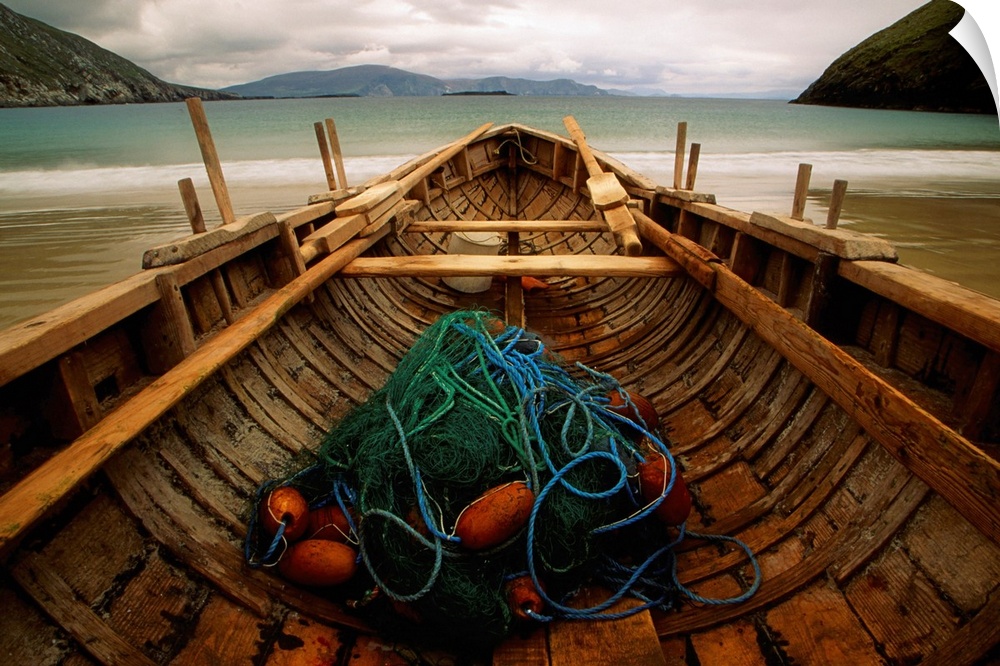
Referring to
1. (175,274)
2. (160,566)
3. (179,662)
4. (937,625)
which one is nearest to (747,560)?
(937,625)

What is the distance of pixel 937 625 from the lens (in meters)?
1.52

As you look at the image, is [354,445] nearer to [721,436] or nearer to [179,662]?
[179,662]

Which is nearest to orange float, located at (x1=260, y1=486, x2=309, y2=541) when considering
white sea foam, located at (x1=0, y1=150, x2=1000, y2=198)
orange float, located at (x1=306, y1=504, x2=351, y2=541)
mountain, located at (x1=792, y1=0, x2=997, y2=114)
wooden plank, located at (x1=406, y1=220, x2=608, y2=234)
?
orange float, located at (x1=306, y1=504, x2=351, y2=541)

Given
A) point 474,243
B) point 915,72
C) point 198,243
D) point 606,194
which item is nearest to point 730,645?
point 198,243

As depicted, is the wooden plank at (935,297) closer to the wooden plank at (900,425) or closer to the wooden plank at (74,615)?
the wooden plank at (900,425)

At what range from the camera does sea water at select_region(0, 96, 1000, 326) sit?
7.68 meters

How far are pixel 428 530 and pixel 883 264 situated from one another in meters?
2.29

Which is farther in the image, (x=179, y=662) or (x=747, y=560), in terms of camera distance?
(x=747, y=560)

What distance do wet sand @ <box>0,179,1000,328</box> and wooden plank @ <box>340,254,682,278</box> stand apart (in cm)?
467

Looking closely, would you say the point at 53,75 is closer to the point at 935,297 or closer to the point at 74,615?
the point at 74,615

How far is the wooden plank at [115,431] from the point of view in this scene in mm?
1316

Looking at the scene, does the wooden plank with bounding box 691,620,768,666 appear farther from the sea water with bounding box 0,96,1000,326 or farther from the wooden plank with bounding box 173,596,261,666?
the sea water with bounding box 0,96,1000,326

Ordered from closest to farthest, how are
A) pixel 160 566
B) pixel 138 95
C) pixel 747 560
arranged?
pixel 160 566, pixel 747 560, pixel 138 95

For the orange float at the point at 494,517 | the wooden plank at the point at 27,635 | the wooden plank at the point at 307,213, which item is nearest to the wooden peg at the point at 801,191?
the orange float at the point at 494,517
